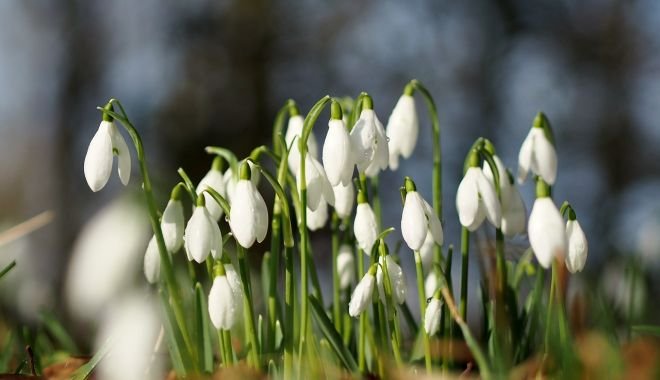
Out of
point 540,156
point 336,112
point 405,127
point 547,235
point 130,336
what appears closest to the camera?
point 130,336

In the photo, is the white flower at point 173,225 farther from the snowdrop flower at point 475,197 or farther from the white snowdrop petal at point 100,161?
the snowdrop flower at point 475,197

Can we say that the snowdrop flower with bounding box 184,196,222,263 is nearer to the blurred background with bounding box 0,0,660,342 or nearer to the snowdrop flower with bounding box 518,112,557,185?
the snowdrop flower with bounding box 518,112,557,185

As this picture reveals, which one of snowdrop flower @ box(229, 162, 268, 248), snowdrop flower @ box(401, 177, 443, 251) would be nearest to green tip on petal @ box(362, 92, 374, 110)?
snowdrop flower @ box(401, 177, 443, 251)

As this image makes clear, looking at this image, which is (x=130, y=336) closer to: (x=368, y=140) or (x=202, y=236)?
(x=202, y=236)

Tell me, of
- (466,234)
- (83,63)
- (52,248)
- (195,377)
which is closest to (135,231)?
(195,377)

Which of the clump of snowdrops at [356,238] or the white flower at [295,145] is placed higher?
the white flower at [295,145]

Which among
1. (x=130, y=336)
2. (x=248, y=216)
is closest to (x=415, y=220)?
(x=248, y=216)

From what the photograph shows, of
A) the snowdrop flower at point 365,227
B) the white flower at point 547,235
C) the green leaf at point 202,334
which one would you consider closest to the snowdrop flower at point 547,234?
the white flower at point 547,235
